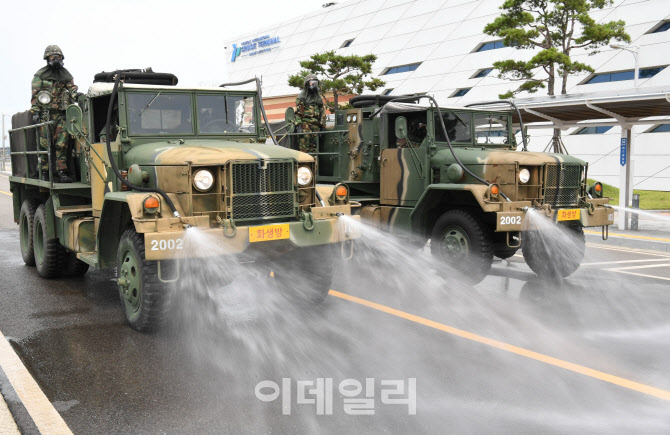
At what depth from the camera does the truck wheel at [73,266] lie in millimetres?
8789

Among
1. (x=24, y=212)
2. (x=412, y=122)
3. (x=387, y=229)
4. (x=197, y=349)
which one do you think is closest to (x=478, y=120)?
(x=412, y=122)

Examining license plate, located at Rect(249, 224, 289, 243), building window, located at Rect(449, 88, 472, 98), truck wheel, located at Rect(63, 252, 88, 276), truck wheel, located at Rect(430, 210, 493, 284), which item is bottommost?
truck wheel, located at Rect(63, 252, 88, 276)

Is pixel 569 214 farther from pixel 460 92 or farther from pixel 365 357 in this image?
pixel 460 92

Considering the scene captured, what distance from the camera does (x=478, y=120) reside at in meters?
9.89

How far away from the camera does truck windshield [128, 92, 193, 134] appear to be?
709cm

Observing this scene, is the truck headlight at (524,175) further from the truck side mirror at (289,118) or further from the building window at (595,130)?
the building window at (595,130)

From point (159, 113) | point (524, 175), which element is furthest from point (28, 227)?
point (524, 175)

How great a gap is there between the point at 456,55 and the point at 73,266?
36.1 m

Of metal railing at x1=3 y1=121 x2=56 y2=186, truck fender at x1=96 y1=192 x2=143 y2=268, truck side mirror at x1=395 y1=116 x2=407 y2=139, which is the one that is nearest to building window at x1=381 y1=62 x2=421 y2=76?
truck side mirror at x1=395 y1=116 x2=407 y2=139

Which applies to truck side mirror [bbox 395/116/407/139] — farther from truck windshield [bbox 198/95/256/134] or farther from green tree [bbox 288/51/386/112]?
green tree [bbox 288/51/386/112]

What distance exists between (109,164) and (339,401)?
4.20m

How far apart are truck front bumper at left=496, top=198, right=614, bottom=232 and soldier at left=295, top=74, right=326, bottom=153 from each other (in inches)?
171

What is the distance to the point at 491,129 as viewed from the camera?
33.3 feet

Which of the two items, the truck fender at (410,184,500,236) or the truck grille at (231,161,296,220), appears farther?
the truck fender at (410,184,500,236)
